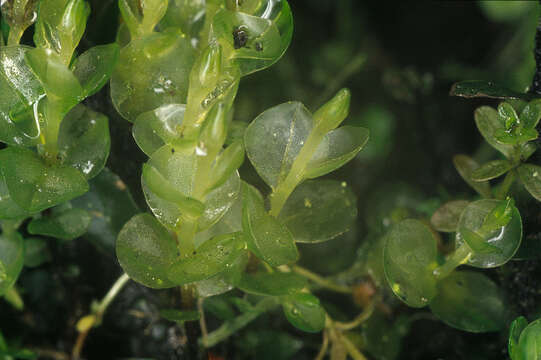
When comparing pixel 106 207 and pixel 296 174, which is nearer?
pixel 296 174

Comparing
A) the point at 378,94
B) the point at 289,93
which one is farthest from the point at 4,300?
the point at 378,94

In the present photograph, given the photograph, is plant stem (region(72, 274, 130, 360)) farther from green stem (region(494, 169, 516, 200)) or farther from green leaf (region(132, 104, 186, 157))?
green stem (region(494, 169, 516, 200))

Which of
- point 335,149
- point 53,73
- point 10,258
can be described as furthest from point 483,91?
point 10,258

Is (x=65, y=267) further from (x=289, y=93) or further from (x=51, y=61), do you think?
(x=289, y=93)

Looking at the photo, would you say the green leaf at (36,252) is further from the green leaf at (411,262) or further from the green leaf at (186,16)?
the green leaf at (411,262)

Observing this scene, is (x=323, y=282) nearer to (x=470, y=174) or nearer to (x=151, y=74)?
(x=470, y=174)

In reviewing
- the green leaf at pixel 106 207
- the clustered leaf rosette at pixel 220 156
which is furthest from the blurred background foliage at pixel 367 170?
the clustered leaf rosette at pixel 220 156

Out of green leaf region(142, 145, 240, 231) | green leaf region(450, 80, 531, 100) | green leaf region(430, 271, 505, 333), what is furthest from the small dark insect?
green leaf region(430, 271, 505, 333)
